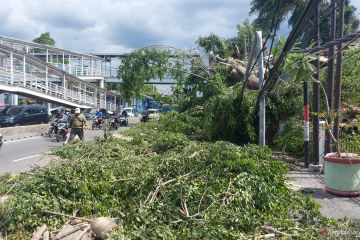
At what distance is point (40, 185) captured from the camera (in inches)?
239

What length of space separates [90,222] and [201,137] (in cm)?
1063

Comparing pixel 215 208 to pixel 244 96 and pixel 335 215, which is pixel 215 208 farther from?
pixel 244 96

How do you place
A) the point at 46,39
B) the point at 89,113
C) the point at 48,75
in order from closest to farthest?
the point at 48,75 < the point at 89,113 < the point at 46,39

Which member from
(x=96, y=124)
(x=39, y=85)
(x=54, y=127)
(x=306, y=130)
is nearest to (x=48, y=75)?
(x=39, y=85)

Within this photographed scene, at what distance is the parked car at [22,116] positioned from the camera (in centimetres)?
2548

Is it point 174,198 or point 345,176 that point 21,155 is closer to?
point 174,198

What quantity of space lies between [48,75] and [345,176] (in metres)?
31.8

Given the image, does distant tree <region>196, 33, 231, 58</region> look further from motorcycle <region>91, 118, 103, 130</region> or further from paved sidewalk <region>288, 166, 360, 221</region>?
paved sidewalk <region>288, 166, 360, 221</region>

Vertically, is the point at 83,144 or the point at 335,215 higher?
the point at 83,144

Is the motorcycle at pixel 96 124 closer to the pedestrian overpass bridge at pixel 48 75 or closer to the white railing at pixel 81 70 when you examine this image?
the pedestrian overpass bridge at pixel 48 75

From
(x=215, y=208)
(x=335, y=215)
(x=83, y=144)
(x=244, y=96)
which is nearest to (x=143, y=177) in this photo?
(x=215, y=208)

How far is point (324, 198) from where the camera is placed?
7367mm

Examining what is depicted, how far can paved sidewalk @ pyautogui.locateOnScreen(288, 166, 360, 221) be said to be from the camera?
638cm

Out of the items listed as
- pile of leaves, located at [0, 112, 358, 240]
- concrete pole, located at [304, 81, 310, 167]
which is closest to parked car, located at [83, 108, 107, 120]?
concrete pole, located at [304, 81, 310, 167]
